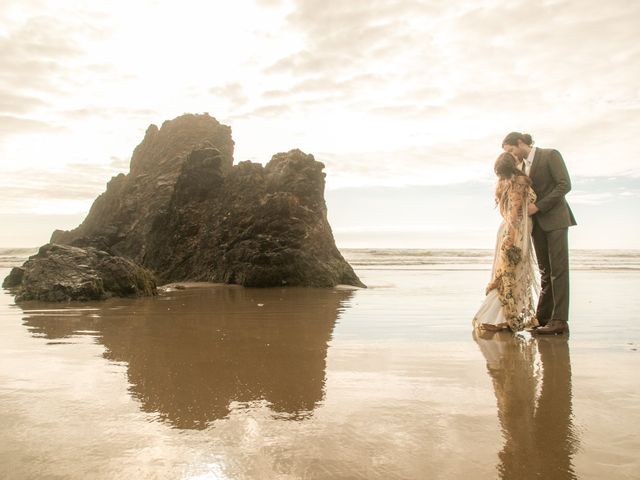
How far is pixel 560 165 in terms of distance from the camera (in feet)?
16.9

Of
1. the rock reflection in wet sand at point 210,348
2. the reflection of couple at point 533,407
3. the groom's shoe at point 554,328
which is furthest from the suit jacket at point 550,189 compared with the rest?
the rock reflection in wet sand at point 210,348

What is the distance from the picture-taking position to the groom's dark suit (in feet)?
16.4

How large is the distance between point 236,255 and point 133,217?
21.2 ft

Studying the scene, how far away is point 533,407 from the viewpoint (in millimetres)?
2557

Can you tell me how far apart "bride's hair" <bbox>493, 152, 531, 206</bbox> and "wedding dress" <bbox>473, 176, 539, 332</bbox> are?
0.03ft

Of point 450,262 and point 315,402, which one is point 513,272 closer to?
point 315,402

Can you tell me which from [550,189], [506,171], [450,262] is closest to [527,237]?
[550,189]

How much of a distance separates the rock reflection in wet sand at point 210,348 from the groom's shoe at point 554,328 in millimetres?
1979

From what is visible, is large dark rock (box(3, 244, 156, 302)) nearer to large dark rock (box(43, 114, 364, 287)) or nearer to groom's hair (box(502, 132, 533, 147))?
large dark rock (box(43, 114, 364, 287))

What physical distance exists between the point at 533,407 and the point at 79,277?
7.45 m

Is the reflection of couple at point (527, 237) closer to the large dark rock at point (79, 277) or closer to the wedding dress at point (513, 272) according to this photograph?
the wedding dress at point (513, 272)

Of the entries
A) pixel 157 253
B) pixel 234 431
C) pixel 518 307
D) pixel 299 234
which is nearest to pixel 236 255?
pixel 299 234

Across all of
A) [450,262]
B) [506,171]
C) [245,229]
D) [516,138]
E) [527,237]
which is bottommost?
[450,262]

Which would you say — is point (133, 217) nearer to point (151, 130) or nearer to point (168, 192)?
point (168, 192)
